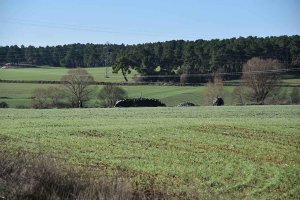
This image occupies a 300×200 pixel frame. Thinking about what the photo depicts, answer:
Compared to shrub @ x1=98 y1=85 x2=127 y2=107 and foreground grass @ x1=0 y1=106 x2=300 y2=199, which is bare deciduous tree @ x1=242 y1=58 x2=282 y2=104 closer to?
shrub @ x1=98 y1=85 x2=127 y2=107

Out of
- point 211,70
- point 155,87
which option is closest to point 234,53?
point 211,70

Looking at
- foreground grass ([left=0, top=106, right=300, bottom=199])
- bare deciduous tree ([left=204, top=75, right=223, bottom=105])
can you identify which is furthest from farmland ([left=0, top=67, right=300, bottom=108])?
foreground grass ([left=0, top=106, right=300, bottom=199])

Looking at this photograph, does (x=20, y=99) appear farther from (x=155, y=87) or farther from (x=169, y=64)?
(x=169, y=64)

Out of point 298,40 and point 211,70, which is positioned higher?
point 298,40

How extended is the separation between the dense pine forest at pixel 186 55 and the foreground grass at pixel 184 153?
8771 cm

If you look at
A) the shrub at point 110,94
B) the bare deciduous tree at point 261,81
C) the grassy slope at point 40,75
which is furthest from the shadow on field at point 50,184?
the grassy slope at point 40,75

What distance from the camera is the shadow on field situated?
11.6 metres

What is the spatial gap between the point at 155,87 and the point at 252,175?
90.8 meters

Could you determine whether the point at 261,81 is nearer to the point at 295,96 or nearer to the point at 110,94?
the point at 295,96

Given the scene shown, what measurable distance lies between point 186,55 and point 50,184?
117 meters

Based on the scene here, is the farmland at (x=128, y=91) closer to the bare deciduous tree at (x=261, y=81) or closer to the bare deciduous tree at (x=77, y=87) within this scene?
the bare deciduous tree at (x=77, y=87)

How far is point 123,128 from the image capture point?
1207 inches

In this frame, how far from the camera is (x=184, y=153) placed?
21.4 m

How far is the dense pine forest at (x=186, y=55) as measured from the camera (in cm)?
12219
